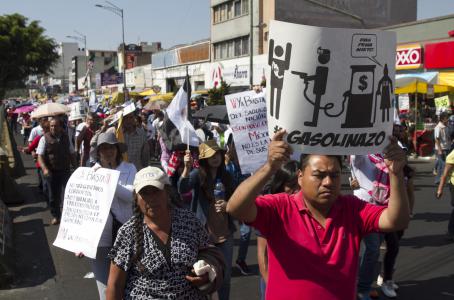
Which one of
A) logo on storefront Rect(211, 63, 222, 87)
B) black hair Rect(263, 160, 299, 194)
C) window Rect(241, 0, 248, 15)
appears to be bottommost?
black hair Rect(263, 160, 299, 194)

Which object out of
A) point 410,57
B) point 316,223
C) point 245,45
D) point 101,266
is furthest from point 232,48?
point 316,223

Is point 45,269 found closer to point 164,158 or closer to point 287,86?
point 164,158

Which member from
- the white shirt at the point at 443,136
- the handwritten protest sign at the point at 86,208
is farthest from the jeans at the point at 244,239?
the white shirt at the point at 443,136

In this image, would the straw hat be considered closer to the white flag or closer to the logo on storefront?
the white flag

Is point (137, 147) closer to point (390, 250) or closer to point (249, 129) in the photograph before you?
point (249, 129)

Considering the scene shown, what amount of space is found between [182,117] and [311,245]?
3953 millimetres

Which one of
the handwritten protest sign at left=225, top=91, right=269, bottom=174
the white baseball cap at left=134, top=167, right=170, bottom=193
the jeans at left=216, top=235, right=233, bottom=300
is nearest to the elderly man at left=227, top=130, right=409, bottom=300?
the white baseball cap at left=134, top=167, right=170, bottom=193

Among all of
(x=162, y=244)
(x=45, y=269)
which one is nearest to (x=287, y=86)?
(x=162, y=244)

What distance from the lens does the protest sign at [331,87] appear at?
8.09 feet

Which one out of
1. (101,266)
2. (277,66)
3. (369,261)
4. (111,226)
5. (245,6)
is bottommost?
(369,261)

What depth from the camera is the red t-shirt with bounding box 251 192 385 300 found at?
243cm

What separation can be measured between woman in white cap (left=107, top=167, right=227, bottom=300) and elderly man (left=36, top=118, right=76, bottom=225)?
223 inches

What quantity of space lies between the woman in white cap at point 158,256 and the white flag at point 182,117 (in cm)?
318

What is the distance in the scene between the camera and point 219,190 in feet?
15.5
